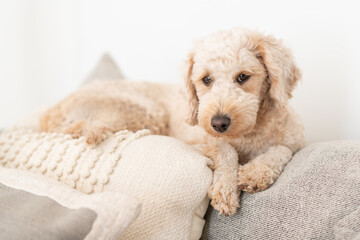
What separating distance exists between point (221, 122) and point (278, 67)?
0.42 metres

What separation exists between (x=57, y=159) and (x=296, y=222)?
1100 mm

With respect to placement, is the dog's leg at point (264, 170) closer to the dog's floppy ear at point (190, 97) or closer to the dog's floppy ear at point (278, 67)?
the dog's floppy ear at point (278, 67)

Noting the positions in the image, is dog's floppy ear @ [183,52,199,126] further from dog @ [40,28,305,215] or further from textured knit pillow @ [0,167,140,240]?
textured knit pillow @ [0,167,140,240]

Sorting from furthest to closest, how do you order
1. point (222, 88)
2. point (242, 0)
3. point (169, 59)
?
point (169, 59) < point (242, 0) < point (222, 88)

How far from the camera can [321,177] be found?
4.74 ft

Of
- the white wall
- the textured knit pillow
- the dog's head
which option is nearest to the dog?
the dog's head

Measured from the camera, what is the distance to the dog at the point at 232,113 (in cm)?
167

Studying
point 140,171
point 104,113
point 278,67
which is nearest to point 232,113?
point 278,67

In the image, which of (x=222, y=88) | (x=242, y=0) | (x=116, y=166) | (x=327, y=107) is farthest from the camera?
(x=242, y=0)

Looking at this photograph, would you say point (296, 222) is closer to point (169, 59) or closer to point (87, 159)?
point (87, 159)

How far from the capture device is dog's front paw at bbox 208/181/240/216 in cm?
152

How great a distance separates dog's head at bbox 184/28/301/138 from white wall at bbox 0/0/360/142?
22.6 inches

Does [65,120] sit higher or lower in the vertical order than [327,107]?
lower

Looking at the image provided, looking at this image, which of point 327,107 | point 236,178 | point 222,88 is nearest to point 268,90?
point 222,88
